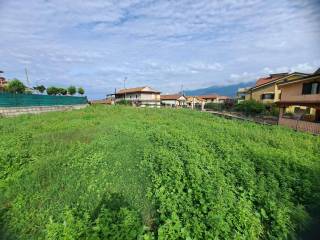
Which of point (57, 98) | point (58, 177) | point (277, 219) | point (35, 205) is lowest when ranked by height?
point (277, 219)

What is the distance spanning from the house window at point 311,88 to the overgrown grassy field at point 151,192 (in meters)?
12.5

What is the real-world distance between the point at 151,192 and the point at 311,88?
18.2m

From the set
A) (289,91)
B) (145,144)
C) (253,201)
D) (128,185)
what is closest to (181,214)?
(128,185)

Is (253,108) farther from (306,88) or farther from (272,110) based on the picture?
(306,88)

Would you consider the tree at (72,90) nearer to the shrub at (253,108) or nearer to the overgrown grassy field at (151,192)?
the shrub at (253,108)

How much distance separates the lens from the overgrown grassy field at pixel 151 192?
9.69 ft

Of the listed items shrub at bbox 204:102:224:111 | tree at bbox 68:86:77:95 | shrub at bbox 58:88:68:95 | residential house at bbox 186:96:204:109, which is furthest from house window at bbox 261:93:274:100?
shrub at bbox 58:88:68:95

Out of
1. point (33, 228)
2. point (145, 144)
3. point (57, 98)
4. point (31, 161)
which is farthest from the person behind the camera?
point (57, 98)

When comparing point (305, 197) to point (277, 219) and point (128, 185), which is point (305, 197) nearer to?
point (277, 219)

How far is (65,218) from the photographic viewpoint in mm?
3076

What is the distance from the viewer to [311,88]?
1590 cm

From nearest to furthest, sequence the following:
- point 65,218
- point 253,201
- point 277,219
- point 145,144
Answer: point 65,218, point 277,219, point 253,201, point 145,144

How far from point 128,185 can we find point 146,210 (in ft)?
2.60

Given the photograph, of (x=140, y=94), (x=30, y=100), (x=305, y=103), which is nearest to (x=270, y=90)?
(x=305, y=103)
